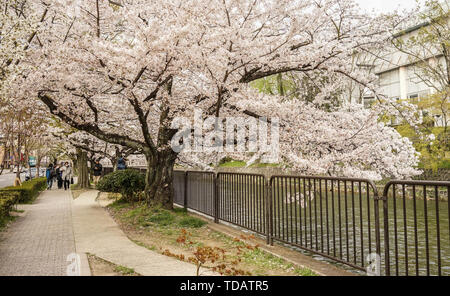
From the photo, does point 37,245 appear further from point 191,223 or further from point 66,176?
point 66,176

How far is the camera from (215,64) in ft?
27.8

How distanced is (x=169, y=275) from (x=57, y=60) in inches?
258

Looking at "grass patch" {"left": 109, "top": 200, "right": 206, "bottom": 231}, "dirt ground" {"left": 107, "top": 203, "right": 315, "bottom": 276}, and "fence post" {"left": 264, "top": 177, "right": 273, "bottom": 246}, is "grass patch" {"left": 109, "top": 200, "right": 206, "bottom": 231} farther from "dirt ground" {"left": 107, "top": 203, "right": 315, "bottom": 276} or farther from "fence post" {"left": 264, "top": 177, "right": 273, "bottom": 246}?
"fence post" {"left": 264, "top": 177, "right": 273, "bottom": 246}

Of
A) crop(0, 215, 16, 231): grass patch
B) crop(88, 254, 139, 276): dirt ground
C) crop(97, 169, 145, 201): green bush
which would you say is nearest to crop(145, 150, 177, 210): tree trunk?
crop(97, 169, 145, 201): green bush

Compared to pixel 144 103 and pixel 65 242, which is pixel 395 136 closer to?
pixel 144 103

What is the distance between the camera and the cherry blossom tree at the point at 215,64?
840 centimetres

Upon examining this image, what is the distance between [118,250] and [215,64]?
14.9ft

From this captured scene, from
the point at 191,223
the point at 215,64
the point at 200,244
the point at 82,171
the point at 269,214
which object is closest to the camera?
the point at 269,214

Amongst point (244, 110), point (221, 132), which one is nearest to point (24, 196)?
point (221, 132)

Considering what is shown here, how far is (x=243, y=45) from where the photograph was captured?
28.5ft

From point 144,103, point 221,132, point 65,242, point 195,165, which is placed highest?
point 144,103

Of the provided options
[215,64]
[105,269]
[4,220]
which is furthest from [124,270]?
[4,220]

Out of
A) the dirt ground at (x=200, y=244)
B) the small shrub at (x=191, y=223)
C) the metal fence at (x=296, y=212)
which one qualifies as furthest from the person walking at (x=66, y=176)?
the small shrub at (x=191, y=223)
